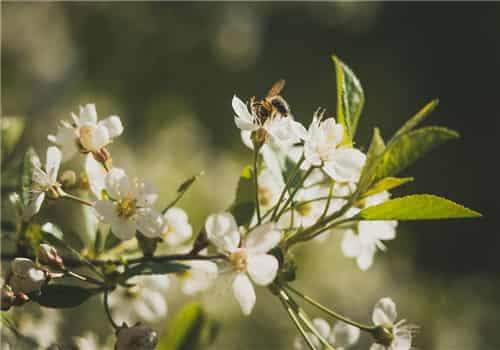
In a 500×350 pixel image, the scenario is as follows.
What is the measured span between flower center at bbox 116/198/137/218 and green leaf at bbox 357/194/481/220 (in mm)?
275

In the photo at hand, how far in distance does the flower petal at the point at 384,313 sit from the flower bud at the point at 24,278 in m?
0.42

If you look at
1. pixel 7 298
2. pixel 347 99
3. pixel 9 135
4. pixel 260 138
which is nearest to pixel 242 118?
pixel 260 138

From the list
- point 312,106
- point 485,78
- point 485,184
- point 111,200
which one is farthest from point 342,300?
point 485,78

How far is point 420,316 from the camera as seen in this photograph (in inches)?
102

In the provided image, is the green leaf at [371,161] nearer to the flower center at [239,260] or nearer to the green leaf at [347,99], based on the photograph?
the green leaf at [347,99]

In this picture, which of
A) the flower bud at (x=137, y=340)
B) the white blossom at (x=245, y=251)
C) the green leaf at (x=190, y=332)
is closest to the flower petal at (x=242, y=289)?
the white blossom at (x=245, y=251)

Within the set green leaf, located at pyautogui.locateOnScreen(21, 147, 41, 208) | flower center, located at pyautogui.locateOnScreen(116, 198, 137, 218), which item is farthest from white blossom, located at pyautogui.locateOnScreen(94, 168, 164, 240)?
green leaf, located at pyautogui.locateOnScreen(21, 147, 41, 208)

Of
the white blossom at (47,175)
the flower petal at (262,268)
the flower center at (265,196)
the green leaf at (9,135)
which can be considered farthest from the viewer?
the green leaf at (9,135)

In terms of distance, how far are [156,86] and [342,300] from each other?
5.22ft

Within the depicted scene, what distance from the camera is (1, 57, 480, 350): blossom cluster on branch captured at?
741 mm

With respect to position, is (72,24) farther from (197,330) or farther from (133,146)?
(197,330)

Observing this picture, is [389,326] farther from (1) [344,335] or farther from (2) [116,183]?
(2) [116,183]

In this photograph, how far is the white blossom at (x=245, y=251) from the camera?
2.37 feet

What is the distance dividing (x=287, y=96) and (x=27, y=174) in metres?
3.37
